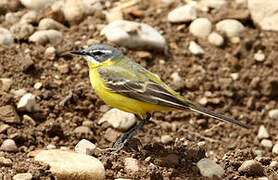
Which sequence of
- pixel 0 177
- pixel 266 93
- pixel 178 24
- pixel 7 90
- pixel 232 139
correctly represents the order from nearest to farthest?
pixel 0 177 < pixel 7 90 < pixel 232 139 < pixel 266 93 < pixel 178 24

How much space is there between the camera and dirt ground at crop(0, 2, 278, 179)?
21.6ft

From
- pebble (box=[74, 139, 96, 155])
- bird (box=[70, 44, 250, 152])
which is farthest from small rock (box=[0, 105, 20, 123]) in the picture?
pebble (box=[74, 139, 96, 155])

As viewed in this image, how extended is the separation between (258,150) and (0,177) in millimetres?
4719

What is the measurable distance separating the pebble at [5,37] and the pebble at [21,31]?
5.0 inches

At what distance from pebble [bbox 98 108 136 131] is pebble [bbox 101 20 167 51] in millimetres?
1659

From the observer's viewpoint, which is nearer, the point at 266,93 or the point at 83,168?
the point at 83,168

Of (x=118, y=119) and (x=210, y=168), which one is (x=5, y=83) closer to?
(x=118, y=119)

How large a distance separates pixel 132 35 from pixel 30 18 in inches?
81.9

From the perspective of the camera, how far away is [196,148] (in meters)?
6.87

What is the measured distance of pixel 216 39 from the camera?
1022cm

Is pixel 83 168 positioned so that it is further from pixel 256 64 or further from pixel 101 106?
pixel 256 64

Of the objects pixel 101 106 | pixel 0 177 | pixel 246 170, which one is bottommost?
pixel 101 106

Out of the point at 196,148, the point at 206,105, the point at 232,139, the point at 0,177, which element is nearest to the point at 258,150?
the point at 232,139

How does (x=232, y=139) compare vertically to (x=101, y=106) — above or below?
below
